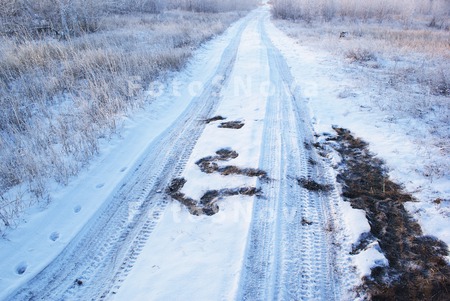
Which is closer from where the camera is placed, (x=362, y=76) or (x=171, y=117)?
(x=171, y=117)

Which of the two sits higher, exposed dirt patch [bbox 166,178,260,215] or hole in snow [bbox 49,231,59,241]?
exposed dirt patch [bbox 166,178,260,215]

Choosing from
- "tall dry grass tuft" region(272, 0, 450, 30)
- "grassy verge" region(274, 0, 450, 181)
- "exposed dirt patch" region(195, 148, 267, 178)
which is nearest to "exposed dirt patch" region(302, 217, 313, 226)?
"exposed dirt patch" region(195, 148, 267, 178)

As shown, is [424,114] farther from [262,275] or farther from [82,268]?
[82,268]

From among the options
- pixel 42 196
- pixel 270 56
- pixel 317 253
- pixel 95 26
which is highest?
pixel 95 26

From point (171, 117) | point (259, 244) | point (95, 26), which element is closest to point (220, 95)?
point (171, 117)

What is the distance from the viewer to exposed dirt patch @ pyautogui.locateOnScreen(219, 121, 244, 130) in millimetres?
5254

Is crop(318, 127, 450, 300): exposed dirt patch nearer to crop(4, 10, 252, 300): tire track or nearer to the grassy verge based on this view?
the grassy verge

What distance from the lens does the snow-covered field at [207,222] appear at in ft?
8.00

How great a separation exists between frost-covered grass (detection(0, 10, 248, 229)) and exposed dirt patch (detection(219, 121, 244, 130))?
76.7 inches

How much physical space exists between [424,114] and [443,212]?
9.66 feet

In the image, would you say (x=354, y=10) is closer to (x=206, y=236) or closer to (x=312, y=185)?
(x=312, y=185)

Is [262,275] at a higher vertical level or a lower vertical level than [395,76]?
lower

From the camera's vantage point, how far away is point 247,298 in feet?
7.45

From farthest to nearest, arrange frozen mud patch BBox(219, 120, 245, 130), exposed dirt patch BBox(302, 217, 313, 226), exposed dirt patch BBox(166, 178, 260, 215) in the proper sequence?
1. frozen mud patch BBox(219, 120, 245, 130)
2. exposed dirt patch BBox(166, 178, 260, 215)
3. exposed dirt patch BBox(302, 217, 313, 226)
